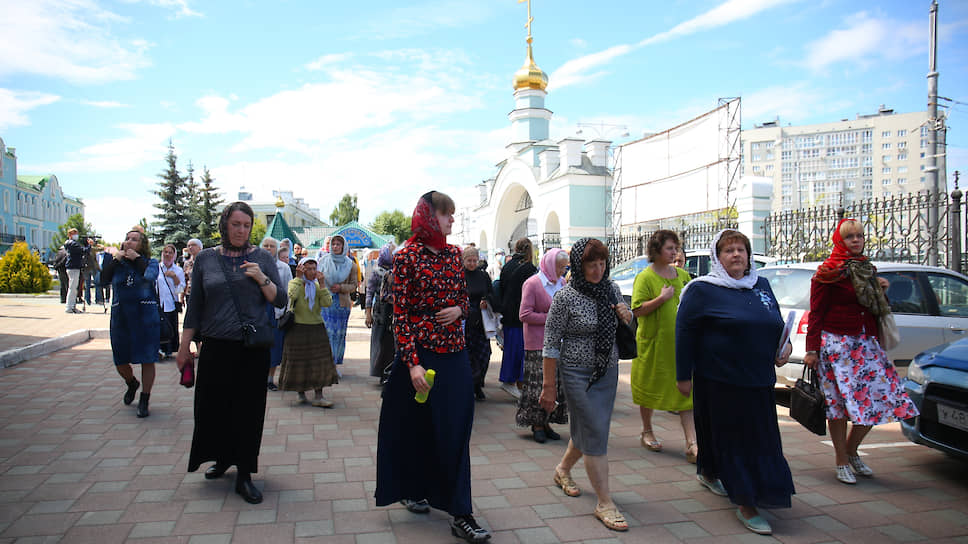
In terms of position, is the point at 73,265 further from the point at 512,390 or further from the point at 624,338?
the point at 624,338

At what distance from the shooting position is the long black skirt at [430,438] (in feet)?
11.3

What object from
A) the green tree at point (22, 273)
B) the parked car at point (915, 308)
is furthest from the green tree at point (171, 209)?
the parked car at point (915, 308)

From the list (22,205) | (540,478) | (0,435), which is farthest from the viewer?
(22,205)

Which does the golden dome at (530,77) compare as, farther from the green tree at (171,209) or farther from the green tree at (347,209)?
the green tree at (347,209)

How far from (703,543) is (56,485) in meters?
4.35

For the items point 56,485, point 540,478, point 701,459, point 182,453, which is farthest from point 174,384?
point 701,459

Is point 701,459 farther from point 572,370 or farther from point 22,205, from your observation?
point 22,205

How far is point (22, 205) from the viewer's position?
208 feet

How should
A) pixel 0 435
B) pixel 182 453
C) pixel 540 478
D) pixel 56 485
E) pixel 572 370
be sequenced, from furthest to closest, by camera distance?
pixel 0 435
pixel 182 453
pixel 540 478
pixel 56 485
pixel 572 370

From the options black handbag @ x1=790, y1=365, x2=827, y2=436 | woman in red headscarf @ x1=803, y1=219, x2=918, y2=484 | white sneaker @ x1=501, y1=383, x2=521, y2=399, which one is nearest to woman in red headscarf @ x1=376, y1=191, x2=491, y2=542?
black handbag @ x1=790, y1=365, x2=827, y2=436

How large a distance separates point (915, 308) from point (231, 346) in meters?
7.33

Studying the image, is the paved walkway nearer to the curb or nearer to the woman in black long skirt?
the woman in black long skirt

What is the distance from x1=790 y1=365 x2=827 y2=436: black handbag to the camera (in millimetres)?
4332

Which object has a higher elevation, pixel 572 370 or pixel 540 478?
pixel 572 370
